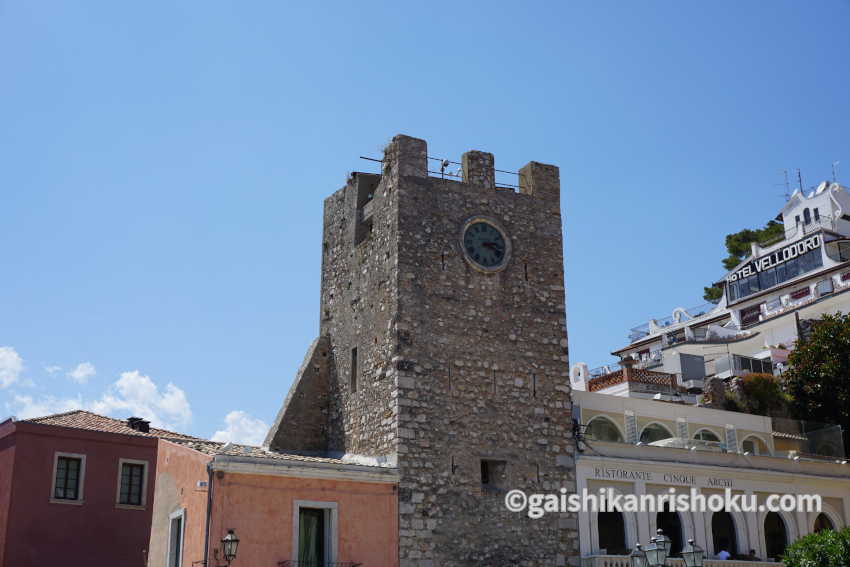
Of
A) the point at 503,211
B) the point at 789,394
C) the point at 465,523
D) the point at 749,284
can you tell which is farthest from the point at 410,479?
the point at 749,284

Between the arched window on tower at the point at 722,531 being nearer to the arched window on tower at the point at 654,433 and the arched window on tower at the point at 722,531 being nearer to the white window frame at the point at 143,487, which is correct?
the arched window on tower at the point at 654,433

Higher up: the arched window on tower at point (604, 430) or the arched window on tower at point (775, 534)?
the arched window on tower at point (604, 430)

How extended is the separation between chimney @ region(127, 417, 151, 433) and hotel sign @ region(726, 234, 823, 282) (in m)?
42.1

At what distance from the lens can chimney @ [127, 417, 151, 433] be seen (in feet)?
102

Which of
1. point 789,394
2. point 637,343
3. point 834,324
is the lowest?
point 789,394

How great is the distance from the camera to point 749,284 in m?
61.1

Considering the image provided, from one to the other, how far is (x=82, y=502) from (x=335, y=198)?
1213 centimetres

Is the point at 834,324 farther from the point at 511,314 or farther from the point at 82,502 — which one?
the point at 82,502

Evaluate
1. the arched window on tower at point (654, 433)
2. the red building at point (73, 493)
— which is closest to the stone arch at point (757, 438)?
the arched window on tower at point (654, 433)

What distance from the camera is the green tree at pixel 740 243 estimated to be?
6975cm

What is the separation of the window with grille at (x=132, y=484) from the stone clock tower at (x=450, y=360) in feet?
16.1

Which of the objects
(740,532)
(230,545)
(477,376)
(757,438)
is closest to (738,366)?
(757,438)

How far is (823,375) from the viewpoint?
39.0 meters

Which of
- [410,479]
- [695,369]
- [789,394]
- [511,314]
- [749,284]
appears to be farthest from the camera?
[749,284]
